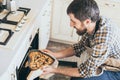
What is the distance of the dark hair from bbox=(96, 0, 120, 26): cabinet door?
29.0 inches

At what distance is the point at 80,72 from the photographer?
1.46 m

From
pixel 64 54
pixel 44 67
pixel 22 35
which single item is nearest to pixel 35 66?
pixel 44 67

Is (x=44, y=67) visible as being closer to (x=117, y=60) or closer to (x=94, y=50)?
(x=94, y=50)

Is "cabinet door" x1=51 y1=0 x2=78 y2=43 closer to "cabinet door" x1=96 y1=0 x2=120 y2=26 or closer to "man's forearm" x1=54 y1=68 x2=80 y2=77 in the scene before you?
"cabinet door" x1=96 y1=0 x2=120 y2=26

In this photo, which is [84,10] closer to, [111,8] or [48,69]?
[48,69]

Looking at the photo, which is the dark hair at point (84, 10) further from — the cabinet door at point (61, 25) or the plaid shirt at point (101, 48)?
the cabinet door at point (61, 25)

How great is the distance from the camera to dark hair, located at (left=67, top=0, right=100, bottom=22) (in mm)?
1353

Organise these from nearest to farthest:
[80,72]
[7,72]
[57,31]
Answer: [7,72]
[80,72]
[57,31]

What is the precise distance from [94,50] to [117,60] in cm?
23

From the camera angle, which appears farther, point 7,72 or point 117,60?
point 117,60

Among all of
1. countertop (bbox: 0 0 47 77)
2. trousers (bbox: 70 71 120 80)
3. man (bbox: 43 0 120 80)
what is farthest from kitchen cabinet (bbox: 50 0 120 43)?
trousers (bbox: 70 71 120 80)

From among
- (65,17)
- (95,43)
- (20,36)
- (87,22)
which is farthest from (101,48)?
(65,17)

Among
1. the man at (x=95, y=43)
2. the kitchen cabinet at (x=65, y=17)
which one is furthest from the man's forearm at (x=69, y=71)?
the kitchen cabinet at (x=65, y=17)

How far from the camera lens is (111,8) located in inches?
83.0
